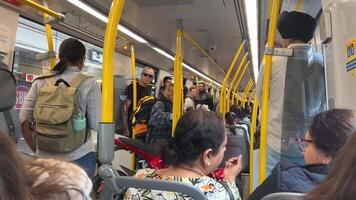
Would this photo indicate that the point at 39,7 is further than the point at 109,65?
Yes

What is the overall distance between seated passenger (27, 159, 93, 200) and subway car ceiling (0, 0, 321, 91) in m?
2.93

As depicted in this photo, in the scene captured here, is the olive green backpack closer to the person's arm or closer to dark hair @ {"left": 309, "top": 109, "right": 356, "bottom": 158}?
the person's arm

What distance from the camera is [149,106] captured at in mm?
4172

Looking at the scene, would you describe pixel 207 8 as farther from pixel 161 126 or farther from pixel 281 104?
pixel 281 104

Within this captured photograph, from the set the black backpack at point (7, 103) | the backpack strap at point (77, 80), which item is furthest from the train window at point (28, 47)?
the black backpack at point (7, 103)

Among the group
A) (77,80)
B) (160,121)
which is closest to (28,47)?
(160,121)

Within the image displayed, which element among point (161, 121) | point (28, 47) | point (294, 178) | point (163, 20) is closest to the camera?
point (294, 178)

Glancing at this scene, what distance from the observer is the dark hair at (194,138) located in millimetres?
1695

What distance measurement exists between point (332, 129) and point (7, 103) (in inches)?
59.9

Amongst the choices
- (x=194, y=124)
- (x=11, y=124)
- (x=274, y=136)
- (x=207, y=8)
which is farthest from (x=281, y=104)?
(x=207, y=8)

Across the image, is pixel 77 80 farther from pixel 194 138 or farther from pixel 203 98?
pixel 203 98

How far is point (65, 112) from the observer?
2191 millimetres

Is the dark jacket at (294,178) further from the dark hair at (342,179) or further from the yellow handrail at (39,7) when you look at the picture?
the yellow handrail at (39,7)

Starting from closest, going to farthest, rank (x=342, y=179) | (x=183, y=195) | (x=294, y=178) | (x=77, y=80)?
(x=342, y=179) → (x=294, y=178) → (x=183, y=195) → (x=77, y=80)
